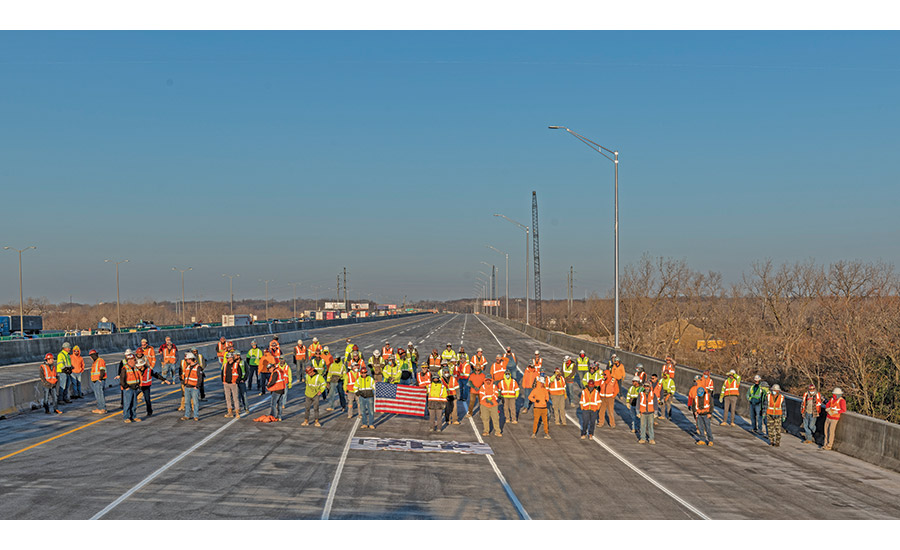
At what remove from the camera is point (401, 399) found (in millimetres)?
22078

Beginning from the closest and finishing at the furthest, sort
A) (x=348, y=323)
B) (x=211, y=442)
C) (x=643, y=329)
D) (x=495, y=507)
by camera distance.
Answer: (x=495, y=507), (x=211, y=442), (x=643, y=329), (x=348, y=323)

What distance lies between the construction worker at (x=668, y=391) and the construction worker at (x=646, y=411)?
3114 millimetres

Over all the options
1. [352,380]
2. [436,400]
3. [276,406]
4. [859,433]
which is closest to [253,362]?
[276,406]

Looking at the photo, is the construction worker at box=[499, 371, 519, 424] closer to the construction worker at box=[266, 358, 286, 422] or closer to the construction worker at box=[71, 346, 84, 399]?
the construction worker at box=[266, 358, 286, 422]

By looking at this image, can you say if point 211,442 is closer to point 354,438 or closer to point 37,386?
point 354,438

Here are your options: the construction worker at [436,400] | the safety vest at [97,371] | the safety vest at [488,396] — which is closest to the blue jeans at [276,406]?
the construction worker at [436,400]

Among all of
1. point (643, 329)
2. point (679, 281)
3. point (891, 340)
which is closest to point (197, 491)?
point (891, 340)

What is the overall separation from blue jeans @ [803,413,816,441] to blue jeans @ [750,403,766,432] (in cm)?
125

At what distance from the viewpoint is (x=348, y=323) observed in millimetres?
115562

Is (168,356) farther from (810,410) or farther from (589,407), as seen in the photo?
(810,410)

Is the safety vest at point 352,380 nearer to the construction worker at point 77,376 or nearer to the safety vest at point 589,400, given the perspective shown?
the safety vest at point 589,400

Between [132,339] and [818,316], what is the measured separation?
49.1 metres

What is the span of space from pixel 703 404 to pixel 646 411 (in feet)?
4.67

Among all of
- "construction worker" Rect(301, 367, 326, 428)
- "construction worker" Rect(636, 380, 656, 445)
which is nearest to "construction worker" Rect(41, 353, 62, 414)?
"construction worker" Rect(301, 367, 326, 428)
